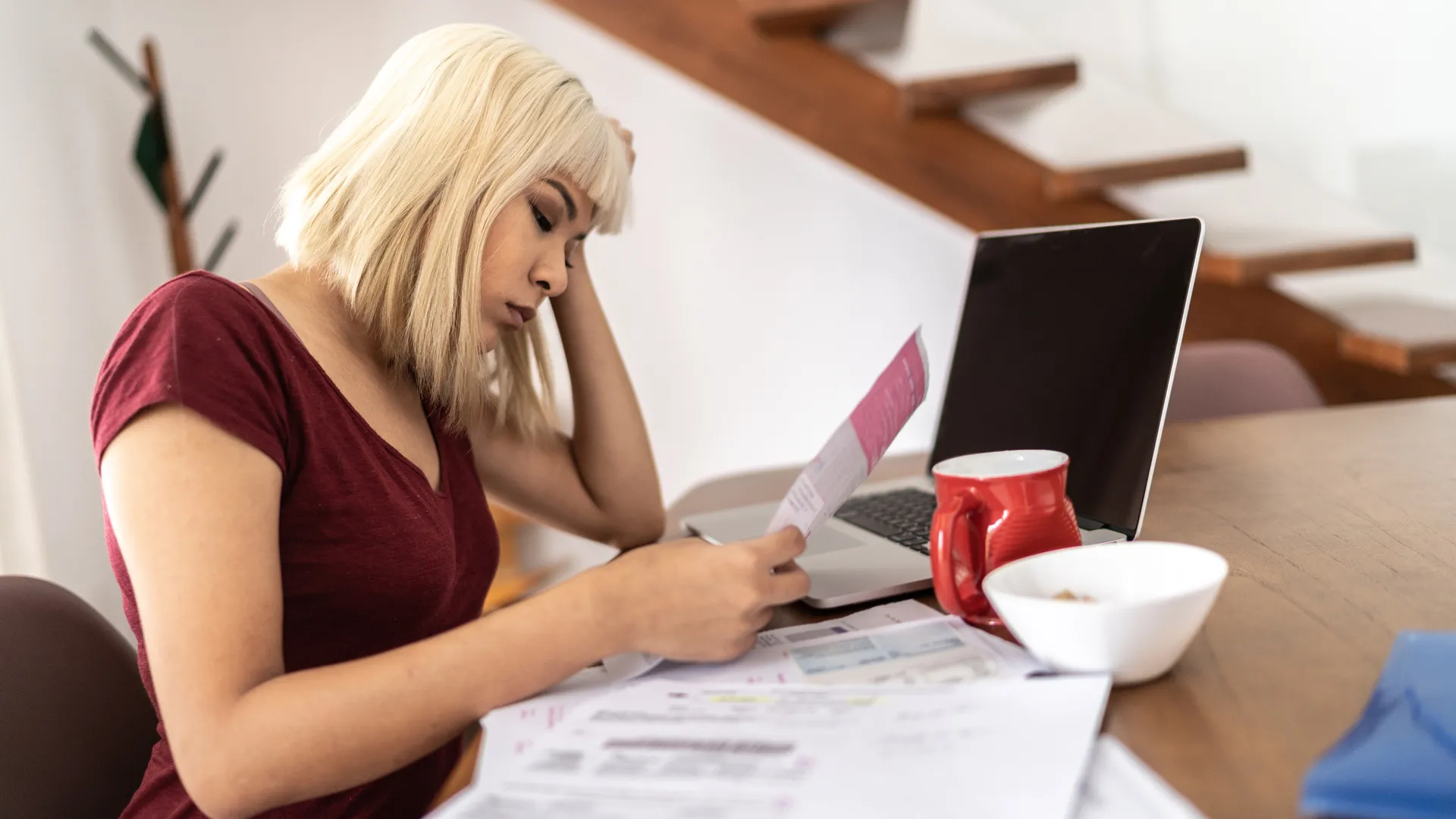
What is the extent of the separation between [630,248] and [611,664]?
1752 millimetres

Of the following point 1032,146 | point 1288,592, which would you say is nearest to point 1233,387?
point 1032,146

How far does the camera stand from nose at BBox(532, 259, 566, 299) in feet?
2.98

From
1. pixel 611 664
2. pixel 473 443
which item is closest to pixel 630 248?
pixel 473 443

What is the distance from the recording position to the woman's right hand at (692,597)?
663 mm

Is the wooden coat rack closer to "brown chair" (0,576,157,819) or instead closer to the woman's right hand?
"brown chair" (0,576,157,819)

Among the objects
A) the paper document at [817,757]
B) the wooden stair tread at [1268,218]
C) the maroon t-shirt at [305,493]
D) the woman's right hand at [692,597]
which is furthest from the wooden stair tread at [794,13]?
the paper document at [817,757]

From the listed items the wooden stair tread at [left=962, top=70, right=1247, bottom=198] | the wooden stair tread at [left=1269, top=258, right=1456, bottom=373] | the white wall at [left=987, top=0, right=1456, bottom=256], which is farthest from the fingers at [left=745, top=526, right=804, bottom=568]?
the white wall at [left=987, top=0, right=1456, bottom=256]

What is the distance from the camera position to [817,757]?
0.53 metres

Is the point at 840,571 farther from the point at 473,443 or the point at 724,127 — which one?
the point at 724,127

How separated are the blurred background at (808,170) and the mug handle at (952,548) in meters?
1.24

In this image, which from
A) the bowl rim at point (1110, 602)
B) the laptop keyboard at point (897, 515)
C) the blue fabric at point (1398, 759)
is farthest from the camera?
the laptop keyboard at point (897, 515)

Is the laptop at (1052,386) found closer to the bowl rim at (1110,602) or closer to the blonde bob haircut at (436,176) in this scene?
the bowl rim at (1110,602)

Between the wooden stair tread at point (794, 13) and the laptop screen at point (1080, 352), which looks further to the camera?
the wooden stair tread at point (794, 13)

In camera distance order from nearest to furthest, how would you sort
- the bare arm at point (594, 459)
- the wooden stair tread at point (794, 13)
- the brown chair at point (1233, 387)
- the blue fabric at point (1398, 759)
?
the blue fabric at point (1398, 759)
the bare arm at point (594, 459)
the brown chair at point (1233, 387)
the wooden stair tread at point (794, 13)
